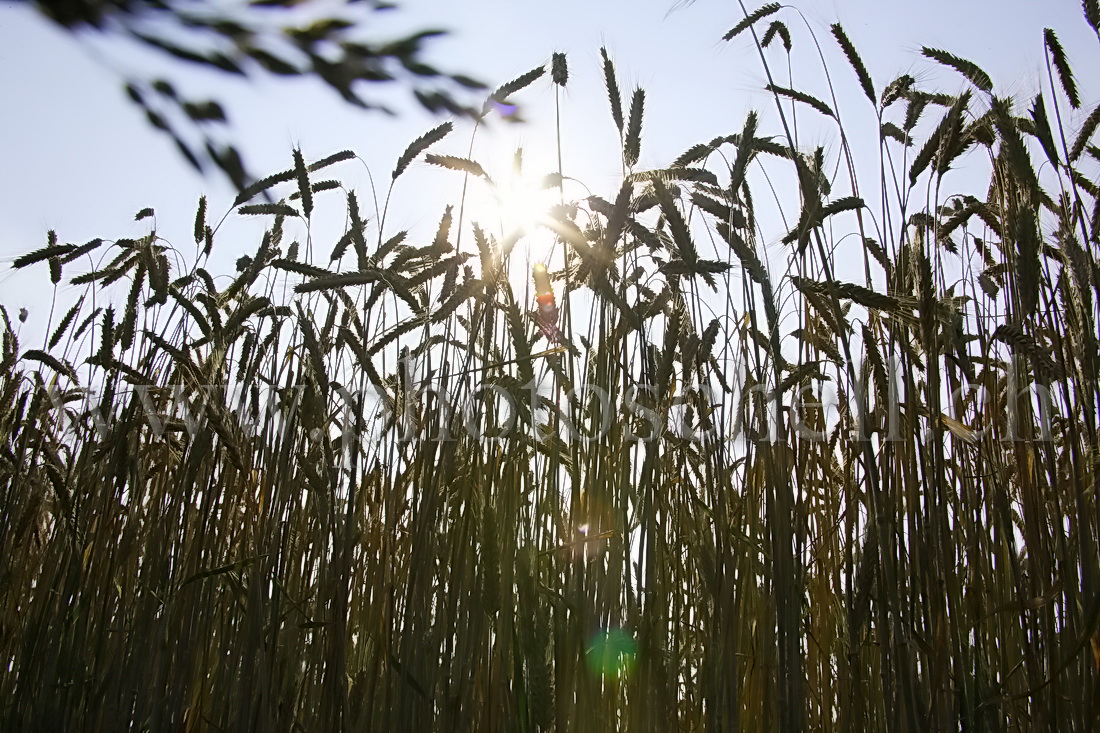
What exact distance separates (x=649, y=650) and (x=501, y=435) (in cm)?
65

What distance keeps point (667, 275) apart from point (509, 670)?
3.48ft

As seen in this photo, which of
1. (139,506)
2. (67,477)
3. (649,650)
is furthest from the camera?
(67,477)

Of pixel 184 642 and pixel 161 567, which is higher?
pixel 161 567

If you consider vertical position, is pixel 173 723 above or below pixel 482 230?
below

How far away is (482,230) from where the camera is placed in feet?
7.34

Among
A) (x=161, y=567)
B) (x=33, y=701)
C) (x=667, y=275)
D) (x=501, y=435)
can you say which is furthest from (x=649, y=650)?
(x=33, y=701)

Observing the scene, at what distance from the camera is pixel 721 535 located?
1.64 m

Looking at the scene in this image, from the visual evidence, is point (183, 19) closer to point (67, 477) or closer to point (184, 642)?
point (184, 642)

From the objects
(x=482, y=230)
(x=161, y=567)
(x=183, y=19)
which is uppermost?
(x=482, y=230)

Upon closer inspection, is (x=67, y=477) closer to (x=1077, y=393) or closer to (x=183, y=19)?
(x=183, y=19)

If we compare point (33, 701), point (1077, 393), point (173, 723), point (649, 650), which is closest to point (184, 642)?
point (173, 723)

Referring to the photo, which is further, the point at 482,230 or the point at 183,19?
the point at 482,230

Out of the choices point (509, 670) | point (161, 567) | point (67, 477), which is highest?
point (67, 477)

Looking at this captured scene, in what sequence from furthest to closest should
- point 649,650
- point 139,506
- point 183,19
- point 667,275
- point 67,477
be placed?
point 67,477
point 139,506
point 667,275
point 649,650
point 183,19
